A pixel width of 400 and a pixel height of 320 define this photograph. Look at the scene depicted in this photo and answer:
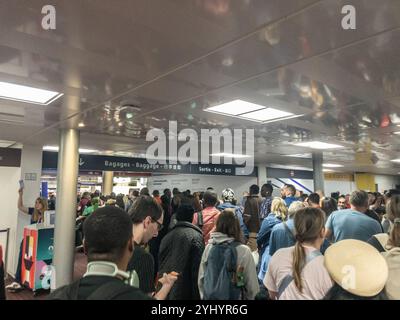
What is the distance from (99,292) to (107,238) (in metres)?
0.20

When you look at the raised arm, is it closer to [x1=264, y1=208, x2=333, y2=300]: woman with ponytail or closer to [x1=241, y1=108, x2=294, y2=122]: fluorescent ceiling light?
[x1=241, y1=108, x2=294, y2=122]: fluorescent ceiling light

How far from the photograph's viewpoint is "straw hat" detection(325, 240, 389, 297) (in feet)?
4.09

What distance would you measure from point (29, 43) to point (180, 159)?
651 centimetres

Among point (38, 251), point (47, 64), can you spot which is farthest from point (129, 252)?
point (38, 251)

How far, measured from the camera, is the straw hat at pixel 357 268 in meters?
1.25

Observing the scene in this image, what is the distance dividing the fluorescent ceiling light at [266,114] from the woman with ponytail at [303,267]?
1888mm

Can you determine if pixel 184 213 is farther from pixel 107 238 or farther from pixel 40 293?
pixel 40 293

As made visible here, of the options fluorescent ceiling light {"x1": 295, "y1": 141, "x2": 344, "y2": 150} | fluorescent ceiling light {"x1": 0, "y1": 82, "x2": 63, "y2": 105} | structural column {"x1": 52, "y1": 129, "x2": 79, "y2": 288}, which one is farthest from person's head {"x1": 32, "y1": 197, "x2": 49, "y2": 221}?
fluorescent ceiling light {"x1": 295, "y1": 141, "x2": 344, "y2": 150}

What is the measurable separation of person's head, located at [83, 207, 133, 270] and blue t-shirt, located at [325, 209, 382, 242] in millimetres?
2451

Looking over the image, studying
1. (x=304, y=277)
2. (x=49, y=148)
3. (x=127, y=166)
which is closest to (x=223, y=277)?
(x=304, y=277)

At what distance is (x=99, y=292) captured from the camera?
2.85 feet
